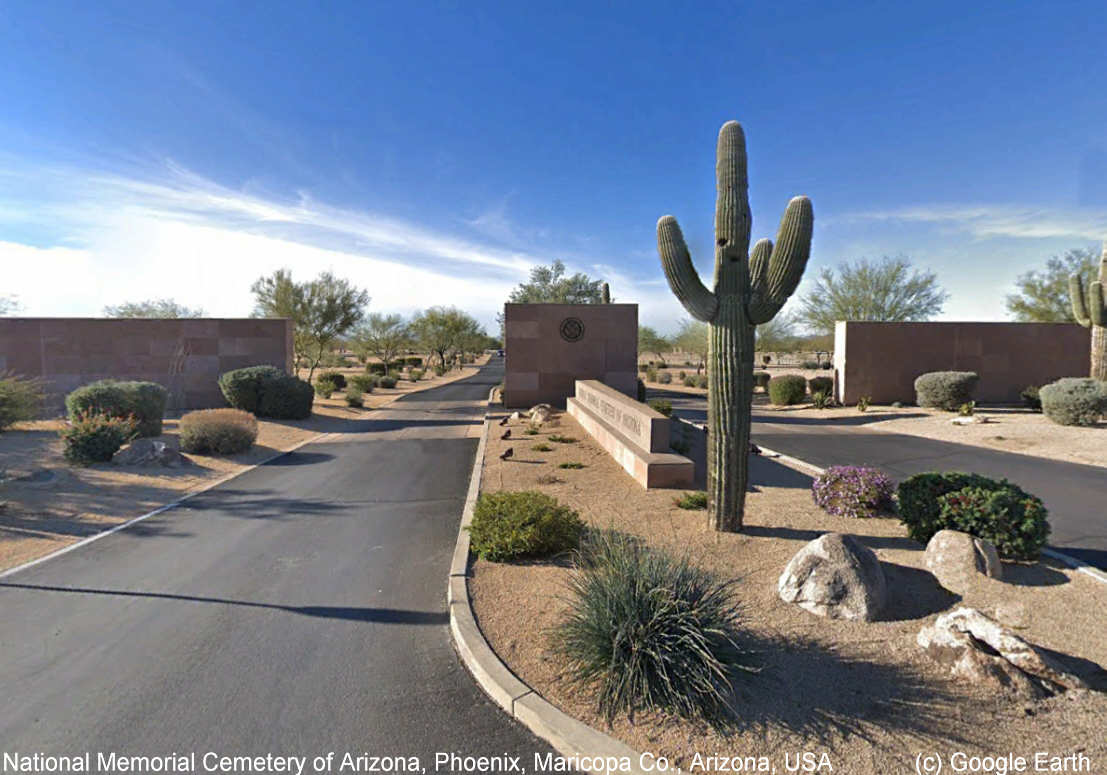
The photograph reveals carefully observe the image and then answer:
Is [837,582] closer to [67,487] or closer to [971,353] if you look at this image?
[67,487]

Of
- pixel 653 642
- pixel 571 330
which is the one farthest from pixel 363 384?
pixel 653 642

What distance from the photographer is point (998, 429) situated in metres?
16.1

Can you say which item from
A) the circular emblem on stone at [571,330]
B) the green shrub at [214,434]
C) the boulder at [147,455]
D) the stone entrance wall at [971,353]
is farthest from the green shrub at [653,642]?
the stone entrance wall at [971,353]

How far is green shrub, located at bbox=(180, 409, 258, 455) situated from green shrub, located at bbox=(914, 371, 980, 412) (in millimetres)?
22335

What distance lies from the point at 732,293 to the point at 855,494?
3.38m

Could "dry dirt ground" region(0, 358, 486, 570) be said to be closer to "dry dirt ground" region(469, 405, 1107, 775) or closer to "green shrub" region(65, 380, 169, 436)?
"green shrub" region(65, 380, 169, 436)

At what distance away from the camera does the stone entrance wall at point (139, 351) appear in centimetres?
1962

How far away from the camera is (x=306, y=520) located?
8195 mm

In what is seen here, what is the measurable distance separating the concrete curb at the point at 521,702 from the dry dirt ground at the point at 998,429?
1379 cm

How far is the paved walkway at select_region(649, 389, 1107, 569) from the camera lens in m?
7.38

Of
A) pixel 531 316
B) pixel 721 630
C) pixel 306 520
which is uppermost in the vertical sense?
pixel 531 316

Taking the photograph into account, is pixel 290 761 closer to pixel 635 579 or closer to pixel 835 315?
pixel 635 579

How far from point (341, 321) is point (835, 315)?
1079 inches

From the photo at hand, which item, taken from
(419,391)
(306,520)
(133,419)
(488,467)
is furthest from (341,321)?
(306,520)
